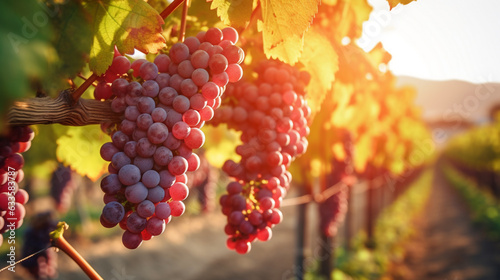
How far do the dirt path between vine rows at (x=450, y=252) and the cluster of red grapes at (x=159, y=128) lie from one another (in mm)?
8111

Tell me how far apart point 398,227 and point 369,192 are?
377 cm

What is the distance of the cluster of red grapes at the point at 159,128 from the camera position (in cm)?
85

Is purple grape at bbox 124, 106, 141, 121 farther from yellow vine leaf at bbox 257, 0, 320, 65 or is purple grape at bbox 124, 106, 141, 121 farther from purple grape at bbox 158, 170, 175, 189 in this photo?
yellow vine leaf at bbox 257, 0, 320, 65

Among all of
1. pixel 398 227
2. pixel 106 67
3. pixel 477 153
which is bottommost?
pixel 398 227

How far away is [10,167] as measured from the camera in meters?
0.98

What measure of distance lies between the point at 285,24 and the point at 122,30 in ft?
1.29

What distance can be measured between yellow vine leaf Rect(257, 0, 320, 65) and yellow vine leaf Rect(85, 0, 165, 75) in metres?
0.25

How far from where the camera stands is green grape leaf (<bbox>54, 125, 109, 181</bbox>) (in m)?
1.28

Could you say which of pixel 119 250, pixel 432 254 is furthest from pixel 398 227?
pixel 119 250

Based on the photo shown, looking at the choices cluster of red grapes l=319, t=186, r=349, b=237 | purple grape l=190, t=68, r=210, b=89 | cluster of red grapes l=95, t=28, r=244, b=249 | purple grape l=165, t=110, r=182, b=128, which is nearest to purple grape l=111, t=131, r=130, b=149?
cluster of red grapes l=95, t=28, r=244, b=249

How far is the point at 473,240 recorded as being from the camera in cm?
1119

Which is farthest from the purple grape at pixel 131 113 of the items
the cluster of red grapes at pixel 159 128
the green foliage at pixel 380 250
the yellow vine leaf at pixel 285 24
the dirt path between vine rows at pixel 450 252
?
the dirt path between vine rows at pixel 450 252

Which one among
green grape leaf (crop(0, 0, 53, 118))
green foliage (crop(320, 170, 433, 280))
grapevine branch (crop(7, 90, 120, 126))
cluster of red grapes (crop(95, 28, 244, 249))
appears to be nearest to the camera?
green grape leaf (crop(0, 0, 53, 118))

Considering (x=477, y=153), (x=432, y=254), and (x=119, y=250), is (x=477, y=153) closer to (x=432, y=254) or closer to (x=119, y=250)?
(x=432, y=254)
